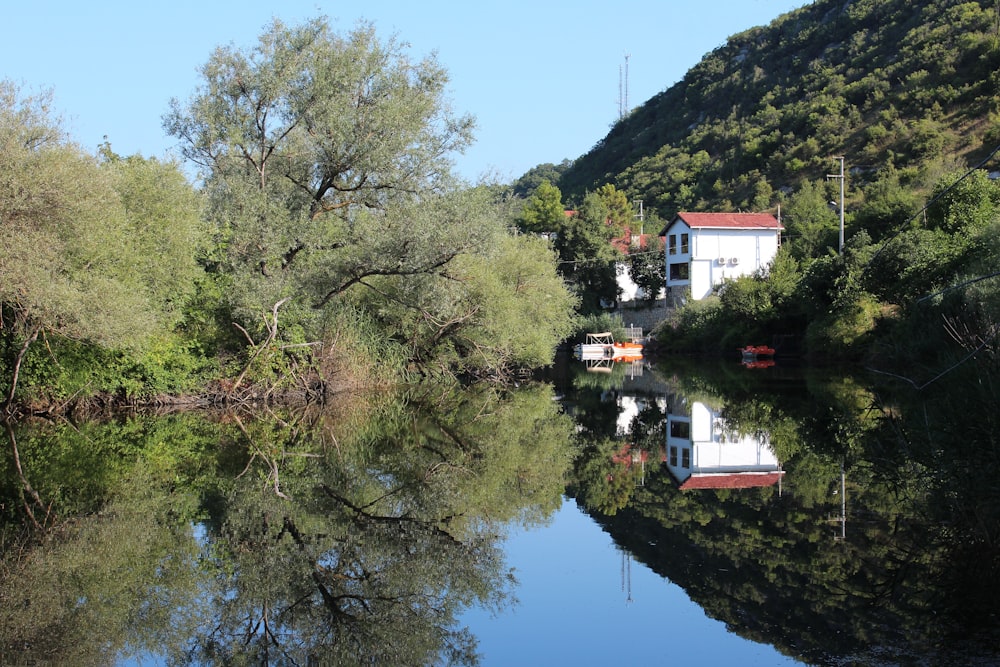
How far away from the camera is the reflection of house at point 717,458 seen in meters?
12.8

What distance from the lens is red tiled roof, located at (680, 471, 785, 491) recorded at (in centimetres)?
1237

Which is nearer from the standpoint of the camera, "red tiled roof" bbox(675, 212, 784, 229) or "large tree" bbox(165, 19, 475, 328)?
"large tree" bbox(165, 19, 475, 328)

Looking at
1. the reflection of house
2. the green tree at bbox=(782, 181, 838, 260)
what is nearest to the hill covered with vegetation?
the green tree at bbox=(782, 181, 838, 260)

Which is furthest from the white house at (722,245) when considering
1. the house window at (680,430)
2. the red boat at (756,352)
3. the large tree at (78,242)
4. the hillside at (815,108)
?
the large tree at (78,242)

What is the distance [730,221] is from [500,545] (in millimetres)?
56552

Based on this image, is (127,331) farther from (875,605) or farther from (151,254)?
(875,605)

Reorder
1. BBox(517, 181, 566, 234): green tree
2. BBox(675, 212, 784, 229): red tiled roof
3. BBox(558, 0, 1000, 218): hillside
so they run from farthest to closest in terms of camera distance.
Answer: BBox(517, 181, 566, 234): green tree < BBox(558, 0, 1000, 218): hillside < BBox(675, 212, 784, 229): red tiled roof

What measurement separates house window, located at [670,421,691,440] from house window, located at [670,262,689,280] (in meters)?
45.4

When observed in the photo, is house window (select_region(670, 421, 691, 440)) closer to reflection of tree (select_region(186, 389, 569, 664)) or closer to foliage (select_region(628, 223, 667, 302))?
reflection of tree (select_region(186, 389, 569, 664))

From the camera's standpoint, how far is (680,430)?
749 inches

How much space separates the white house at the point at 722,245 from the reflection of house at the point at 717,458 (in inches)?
1753

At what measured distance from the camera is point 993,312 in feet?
62.5

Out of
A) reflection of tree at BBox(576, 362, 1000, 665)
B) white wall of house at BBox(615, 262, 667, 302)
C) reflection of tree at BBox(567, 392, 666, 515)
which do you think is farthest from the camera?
white wall of house at BBox(615, 262, 667, 302)

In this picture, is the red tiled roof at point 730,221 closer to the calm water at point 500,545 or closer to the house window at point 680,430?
the house window at point 680,430
